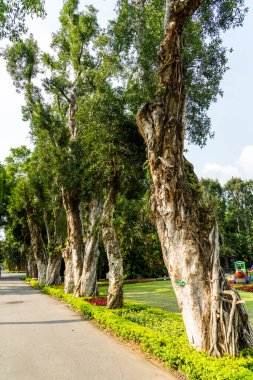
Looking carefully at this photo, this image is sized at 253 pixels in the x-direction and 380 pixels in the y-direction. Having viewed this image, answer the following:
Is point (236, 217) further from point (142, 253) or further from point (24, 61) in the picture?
point (24, 61)

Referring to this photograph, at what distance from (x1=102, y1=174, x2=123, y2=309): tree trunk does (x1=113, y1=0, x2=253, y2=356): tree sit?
5.38m

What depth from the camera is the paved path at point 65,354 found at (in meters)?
6.05

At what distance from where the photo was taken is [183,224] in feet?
22.2

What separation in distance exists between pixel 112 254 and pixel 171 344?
617cm

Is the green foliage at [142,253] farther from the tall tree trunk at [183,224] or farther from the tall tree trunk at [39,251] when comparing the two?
the tall tree trunk at [183,224]

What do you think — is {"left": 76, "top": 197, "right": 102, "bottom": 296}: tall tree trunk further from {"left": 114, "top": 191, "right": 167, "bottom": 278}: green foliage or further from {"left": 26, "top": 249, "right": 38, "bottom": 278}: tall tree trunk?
{"left": 26, "top": 249, "right": 38, "bottom": 278}: tall tree trunk

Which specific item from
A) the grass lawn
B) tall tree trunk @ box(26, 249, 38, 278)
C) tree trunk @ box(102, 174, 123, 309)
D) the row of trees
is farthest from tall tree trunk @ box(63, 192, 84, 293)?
tall tree trunk @ box(26, 249, 38, 278)

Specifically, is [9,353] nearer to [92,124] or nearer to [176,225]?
[176,225]

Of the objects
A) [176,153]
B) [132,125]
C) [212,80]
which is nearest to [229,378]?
[176,153]

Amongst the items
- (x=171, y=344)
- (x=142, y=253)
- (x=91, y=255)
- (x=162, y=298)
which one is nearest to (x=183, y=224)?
(x=171, y=344)

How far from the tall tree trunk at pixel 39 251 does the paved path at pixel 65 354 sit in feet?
59.1

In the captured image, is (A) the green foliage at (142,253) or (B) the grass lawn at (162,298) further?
(A) the green foliage at (142,253)

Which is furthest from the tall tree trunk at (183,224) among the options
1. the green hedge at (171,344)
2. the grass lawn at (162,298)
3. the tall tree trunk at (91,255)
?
the tall tree trunk at (91,255)

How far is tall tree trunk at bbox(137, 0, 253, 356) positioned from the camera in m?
6.09
